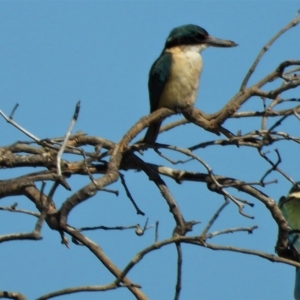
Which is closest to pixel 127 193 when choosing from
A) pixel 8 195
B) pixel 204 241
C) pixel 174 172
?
pixel 174 172

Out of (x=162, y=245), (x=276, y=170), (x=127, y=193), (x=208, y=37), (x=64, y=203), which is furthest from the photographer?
(x=208, y=37)

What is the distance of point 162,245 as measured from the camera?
2961mm

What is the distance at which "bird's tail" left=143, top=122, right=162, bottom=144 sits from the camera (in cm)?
476

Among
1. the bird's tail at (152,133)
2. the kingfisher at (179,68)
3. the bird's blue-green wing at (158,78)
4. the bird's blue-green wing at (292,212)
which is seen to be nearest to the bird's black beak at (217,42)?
the kingfisher at (179,68)

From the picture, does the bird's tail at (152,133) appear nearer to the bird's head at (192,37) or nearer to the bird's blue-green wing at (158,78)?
the bird's blue-green wing at (158,78)

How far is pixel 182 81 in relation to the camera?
537 cm

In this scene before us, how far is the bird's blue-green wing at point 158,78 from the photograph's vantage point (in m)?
5.42

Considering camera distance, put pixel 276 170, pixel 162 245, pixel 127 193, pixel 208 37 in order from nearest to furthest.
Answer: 1. pixel 162 245
2. pixel 276 170
3. pixel 127 193
4. pixel 208 37

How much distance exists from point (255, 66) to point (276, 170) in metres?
0.53

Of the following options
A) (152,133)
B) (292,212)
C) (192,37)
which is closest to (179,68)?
(192,37)

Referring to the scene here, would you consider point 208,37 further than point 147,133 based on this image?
Yes

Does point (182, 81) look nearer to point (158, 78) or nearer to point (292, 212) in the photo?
point (158, 78)

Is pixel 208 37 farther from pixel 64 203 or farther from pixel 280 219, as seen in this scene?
pixel 64 203

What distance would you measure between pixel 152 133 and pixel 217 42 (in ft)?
3.58
